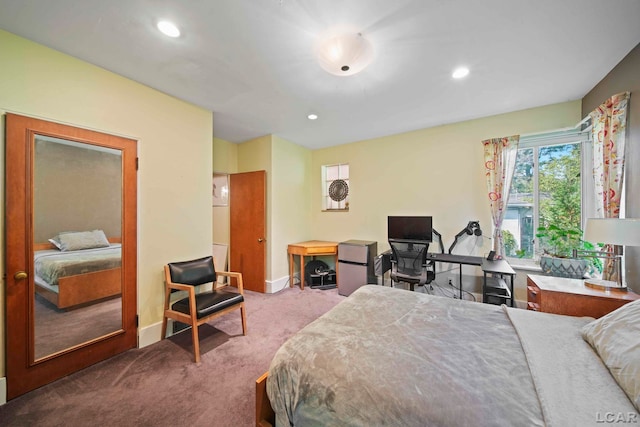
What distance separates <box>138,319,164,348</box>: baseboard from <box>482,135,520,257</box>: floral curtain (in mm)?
4044

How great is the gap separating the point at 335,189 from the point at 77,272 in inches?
143

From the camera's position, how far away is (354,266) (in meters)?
3.67

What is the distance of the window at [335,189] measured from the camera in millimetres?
4438

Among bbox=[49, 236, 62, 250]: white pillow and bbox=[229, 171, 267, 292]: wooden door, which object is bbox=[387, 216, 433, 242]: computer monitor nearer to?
bbox=[229, 171, 267, 292]: wooden door

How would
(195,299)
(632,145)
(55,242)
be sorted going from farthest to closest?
(195,299) → (632,145) → (55,242)

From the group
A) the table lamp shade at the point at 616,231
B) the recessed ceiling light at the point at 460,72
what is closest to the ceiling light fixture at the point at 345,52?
the recessed ceiling light at the point at 460,72

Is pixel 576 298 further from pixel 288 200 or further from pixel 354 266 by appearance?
pixel 288 200

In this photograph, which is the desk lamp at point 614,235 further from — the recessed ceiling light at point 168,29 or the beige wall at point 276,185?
the beige wall at point 276,185

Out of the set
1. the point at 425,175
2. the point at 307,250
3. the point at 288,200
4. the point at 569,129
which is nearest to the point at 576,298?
the point at 569,129

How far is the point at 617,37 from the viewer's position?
173cm

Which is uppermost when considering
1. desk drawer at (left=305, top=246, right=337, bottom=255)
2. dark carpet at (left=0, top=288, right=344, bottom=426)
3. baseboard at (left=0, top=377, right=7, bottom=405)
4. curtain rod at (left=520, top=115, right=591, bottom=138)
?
curtain rod at (left=520, top=115, right=591, bottom=138)

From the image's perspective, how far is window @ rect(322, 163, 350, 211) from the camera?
4438 millimetres

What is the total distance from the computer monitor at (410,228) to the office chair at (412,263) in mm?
309

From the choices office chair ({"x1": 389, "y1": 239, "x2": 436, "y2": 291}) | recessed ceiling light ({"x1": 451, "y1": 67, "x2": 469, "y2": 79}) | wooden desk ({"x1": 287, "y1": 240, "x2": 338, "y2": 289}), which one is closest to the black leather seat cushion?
wooden desk ({"x1": 287, "y1": 240, "x2": 338, "y2": 289})
